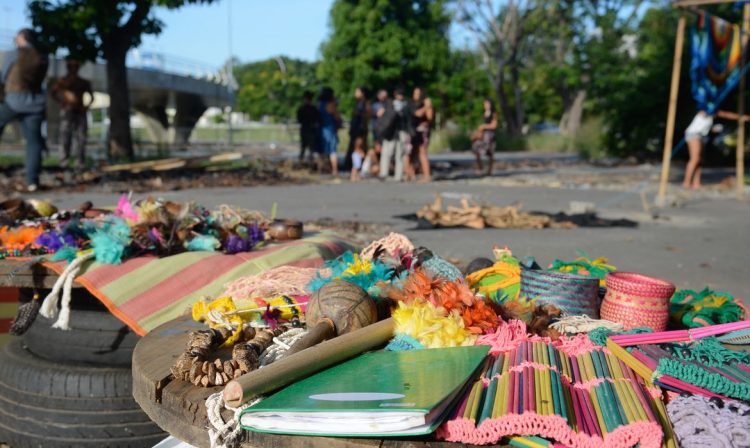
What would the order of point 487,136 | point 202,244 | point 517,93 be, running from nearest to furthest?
1. point 202,244
2. point 487,136
3. point 517,93

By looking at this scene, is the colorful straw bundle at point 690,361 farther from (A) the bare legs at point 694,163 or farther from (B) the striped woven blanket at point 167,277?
(A) the bare legs at point 694,163

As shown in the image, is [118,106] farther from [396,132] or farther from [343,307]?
[343,307]

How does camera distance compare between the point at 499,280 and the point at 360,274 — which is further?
the point at 499,280

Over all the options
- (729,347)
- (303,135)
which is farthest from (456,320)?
(303,135)

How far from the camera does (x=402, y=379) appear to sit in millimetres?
1609

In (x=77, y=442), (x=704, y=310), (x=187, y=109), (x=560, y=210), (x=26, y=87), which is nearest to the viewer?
(x=704, y=310)

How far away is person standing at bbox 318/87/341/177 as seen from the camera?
16.4 m

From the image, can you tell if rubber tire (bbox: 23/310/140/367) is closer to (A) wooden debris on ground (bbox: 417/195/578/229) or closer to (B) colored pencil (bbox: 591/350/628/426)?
(B) colored pencil (bbox: 591/350/628/426)

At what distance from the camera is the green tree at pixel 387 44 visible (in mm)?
22328

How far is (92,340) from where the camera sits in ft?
9.75

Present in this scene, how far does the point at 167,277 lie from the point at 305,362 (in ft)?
5.45

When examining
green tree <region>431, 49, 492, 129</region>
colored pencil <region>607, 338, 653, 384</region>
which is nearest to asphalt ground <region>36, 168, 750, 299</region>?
colored pencil <region>607, 338, 653, 384</region>

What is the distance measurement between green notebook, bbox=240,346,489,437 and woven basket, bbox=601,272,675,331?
0.83m

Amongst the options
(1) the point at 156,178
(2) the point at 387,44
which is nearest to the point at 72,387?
(1) the point at 156,178
